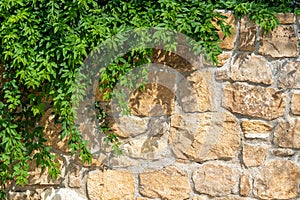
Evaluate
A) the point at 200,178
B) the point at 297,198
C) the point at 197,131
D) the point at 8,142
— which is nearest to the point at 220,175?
the point at 200,178

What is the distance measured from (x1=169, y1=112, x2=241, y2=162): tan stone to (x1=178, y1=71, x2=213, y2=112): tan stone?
0.06 metres

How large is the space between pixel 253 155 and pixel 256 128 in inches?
6.3

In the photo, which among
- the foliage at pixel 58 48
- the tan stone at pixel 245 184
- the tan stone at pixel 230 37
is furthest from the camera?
the tan stone at pixel 245 184

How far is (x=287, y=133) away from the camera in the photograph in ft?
9.68

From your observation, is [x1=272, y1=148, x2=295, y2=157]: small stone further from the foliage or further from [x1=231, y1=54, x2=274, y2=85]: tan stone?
the foliage

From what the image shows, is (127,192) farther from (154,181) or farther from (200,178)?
(200,178)

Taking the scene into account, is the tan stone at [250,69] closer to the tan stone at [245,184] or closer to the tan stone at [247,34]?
the tan stone at [247,34]

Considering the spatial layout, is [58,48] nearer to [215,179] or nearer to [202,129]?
[202,129]

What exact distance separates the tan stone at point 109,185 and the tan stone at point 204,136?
0.35 meters

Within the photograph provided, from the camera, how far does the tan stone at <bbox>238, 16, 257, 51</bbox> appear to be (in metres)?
2.87

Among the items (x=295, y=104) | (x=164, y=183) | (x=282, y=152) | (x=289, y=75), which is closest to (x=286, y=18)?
(x=289, y=75)

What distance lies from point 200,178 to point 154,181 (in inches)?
10.6

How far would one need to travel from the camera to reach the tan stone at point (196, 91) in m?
2.86

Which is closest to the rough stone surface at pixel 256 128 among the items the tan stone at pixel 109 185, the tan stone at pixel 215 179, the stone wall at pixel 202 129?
the stone wall at pixel 202 129
